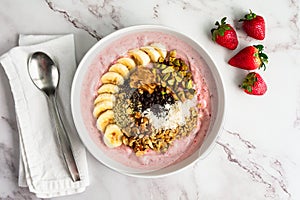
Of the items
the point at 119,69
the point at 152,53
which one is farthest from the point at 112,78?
the point at 152,53

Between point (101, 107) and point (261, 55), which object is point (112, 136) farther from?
point (261, 55)

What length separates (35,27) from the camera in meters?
1.74

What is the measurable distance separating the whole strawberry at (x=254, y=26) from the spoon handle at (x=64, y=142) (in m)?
0.64

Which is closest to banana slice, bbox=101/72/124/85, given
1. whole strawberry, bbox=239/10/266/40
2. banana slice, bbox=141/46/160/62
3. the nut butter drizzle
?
the nut butter drizzle

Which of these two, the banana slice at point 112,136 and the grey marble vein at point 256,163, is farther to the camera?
the grey marble vein at point 256,163

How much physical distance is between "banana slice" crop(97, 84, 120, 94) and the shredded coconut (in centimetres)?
11

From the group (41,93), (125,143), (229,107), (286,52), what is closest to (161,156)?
(125,143)

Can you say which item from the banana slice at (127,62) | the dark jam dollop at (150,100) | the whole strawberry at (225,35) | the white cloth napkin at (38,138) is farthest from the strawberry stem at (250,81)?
the white cloth napkin at (38,138)

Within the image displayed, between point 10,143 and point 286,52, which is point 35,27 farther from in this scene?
point 286,52

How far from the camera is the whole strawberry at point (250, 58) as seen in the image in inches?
66.9

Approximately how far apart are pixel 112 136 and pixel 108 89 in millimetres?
139

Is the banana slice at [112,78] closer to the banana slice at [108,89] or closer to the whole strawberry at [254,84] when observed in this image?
the banana slice at [108,89]

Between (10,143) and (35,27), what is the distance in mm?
369

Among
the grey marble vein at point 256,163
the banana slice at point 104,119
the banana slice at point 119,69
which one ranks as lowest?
the grey marble vein at point 256,163
